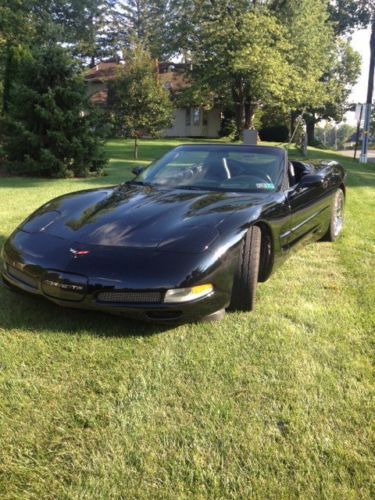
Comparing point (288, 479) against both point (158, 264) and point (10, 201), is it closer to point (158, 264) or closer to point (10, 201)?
point (158, 264)

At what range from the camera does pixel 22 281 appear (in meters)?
2.87

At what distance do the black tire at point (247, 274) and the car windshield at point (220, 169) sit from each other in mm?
876

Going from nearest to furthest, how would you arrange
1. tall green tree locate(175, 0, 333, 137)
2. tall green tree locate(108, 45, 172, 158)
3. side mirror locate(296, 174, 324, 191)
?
1. side mirror locate(296, 174, 324, 191)
2. tall green tree locate(108, 45, 172, 158)
3. tall green tree locate(175, 0, 333, 137)

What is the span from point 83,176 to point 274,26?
1486 cm

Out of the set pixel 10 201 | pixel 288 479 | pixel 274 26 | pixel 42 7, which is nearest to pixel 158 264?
pixel 288 479

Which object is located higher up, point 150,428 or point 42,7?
point 42,7

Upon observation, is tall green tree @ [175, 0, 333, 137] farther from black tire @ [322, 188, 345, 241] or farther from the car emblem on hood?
the car emblem on hood

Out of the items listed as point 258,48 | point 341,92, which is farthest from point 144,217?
point 341,92

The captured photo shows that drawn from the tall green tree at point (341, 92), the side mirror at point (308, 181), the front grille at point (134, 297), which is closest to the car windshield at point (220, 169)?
the side mirror at point (308, 181)

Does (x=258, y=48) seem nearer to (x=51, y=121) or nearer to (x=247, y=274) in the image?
(x=51, y=121)

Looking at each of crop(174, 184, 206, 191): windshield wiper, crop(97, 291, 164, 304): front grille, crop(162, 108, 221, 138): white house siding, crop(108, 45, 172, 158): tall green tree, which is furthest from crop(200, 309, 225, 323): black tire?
crop(162, 108, 221, 138): white house siding

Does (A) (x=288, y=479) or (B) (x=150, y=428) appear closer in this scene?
(A) (x=288, y=479)

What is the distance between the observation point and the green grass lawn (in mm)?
1710

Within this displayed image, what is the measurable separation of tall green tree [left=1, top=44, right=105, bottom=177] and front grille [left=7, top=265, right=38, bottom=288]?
28.1ft
